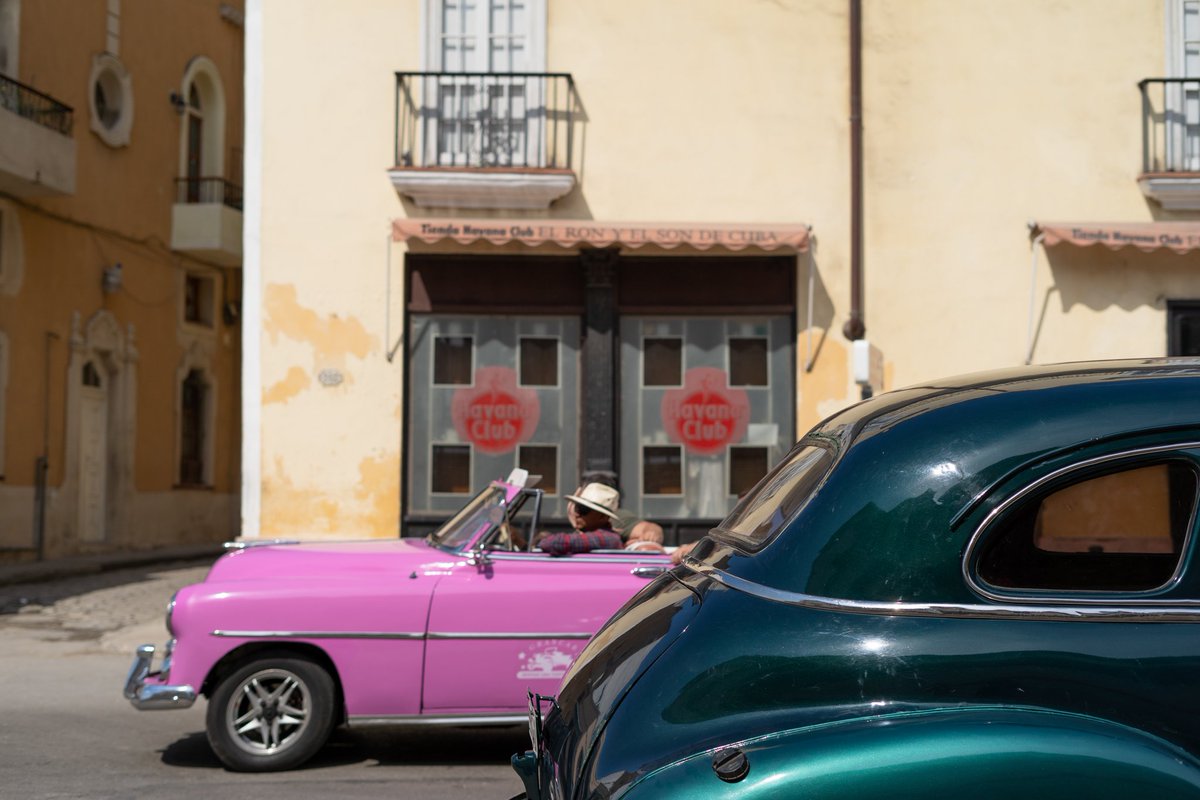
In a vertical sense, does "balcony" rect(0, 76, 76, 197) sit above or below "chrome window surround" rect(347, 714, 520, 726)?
above

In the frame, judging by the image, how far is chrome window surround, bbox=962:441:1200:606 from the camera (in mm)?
2600

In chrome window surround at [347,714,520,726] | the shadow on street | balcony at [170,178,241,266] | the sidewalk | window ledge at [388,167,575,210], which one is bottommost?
the sidewalk

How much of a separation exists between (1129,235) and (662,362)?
454cm

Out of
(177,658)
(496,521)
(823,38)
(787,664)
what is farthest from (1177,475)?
(823,38)

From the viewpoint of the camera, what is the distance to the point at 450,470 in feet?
43.5

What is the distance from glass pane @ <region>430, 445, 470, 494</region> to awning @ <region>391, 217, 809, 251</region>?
6.99 feet

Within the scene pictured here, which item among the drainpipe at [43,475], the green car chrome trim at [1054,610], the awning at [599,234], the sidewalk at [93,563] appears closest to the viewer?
the green car chrome trim at [1054,610]

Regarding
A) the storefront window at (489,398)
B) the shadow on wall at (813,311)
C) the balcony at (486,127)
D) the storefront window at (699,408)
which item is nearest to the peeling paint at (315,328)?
the storefront window at (489,398)

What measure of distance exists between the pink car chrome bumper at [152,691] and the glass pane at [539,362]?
697 centimetres

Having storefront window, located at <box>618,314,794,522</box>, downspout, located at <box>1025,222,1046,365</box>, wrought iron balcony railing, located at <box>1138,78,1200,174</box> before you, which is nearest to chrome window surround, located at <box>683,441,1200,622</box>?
storefront window, located at <box>618,314,794,522</box>

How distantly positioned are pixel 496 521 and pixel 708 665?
4322 millimetres

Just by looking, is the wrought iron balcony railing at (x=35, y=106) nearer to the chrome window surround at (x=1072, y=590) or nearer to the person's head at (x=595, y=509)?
the person's head at (x=595, y=509)

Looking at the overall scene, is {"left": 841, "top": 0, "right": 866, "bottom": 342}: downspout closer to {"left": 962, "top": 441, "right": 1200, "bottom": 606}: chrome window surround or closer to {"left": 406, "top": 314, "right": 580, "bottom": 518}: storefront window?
{"left": 406, "top": 314, "right": 580, "bottom": 518}: storefront window

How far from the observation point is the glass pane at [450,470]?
43.4 ft
